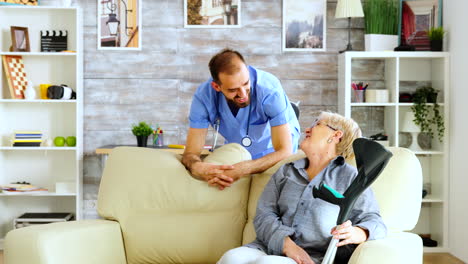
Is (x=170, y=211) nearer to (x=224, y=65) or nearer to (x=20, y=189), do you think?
(x=224, y=65)

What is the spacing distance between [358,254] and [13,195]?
3658 millimetres

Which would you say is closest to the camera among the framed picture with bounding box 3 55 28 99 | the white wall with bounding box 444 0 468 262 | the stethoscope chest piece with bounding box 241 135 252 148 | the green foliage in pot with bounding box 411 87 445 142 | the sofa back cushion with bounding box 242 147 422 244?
the sofa back cushion with bounding box 242 147 422 244

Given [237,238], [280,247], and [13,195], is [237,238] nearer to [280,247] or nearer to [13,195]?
[280,247]

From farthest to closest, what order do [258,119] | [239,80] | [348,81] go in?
[348,81] → [258,119] → [239,80]

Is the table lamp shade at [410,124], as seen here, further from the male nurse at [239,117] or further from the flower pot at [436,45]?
the male nurse at [239,117]

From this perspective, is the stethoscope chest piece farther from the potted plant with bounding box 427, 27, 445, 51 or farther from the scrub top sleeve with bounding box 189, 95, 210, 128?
the potted plant with bounding box 427, 27, 445, 51

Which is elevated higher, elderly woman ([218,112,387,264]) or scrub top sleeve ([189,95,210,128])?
scrub top sleeve ([189,95,210,128])

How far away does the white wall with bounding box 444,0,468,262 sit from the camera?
15.2ft

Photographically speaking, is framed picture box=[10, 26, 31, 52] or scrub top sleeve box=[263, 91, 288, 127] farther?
framed picture box=[10, 26, 31, 52]

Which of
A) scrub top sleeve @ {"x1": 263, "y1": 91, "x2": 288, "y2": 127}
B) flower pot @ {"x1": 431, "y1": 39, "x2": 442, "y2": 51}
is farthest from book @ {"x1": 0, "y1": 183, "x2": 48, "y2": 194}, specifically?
flower pot @ {"x1": 431, "y1": 39, "x2": 442, "y2": 51}

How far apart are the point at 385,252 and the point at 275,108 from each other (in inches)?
41.2

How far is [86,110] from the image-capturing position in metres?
5.23

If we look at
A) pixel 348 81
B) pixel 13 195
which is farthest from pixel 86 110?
pixel 348 81

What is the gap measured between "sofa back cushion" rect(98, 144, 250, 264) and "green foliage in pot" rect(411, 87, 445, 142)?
8.15 feet
